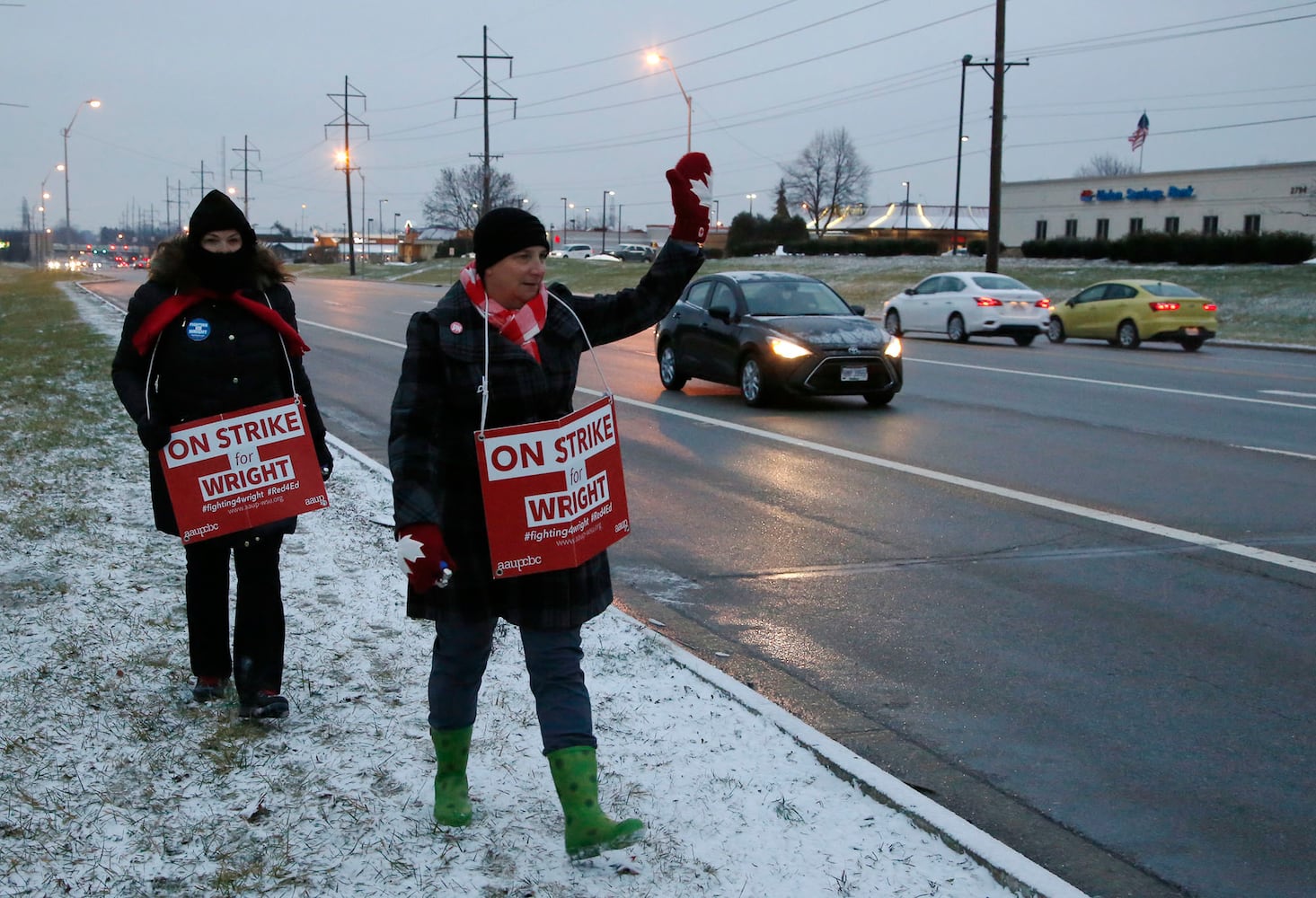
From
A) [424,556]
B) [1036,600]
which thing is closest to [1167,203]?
[1036,600]

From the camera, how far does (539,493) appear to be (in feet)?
11.6

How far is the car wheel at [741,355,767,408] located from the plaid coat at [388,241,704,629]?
426 inches

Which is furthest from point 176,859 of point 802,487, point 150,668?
point 802,487

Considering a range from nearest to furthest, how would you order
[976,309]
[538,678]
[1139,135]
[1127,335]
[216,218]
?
1. [538,678]
2. [216,218]
3. [1127,335]
4. [976,309]
5. [1139,135]

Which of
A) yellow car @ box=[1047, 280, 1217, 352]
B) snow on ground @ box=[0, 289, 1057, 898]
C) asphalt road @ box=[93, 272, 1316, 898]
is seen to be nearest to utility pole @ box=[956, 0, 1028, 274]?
yellow car @ box=[1047, 280, 1217, 352]

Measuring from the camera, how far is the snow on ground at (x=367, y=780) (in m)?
3.48

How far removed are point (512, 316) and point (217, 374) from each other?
1.44 metres

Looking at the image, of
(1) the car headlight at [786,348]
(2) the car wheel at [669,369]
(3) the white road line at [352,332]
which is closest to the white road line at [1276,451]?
(1) the car headlight at [786,348]

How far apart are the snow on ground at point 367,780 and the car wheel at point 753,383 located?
856cm

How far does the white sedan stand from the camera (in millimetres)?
26250

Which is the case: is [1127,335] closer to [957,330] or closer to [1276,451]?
[957,330]

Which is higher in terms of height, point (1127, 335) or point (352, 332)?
point (1127, 335)

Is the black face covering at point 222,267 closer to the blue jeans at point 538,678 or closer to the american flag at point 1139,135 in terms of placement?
the blue jeans at point 538,678

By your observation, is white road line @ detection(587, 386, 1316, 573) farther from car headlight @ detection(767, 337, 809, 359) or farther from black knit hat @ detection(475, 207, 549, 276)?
black knit hat @ detection(475, 207, 549, 276)
